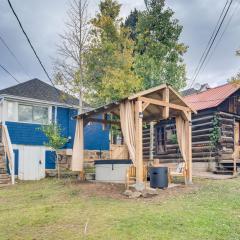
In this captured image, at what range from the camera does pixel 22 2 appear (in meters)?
11.5

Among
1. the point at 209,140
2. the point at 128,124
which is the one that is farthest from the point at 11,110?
the point at 209,140

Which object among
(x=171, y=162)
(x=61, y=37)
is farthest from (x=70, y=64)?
(x=171, y=162)

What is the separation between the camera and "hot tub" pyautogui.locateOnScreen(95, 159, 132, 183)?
13148 millimetres

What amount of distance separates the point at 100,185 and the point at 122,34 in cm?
1336

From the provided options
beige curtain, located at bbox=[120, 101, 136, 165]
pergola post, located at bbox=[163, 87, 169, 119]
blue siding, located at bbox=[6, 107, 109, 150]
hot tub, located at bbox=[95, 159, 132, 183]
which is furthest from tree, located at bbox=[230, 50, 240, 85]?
blue siding, located at bbox=[6, 107, 109, 150]

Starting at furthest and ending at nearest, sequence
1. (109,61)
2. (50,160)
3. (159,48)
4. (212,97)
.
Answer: (159,48), (109,61), (50,160), (212,97)

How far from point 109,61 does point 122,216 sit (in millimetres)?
14931

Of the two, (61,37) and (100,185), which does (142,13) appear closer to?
(61,37)

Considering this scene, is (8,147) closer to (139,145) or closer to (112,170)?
(112,170)

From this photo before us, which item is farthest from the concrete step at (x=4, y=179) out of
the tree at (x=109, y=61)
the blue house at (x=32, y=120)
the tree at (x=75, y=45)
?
the tree at (x=109, y=61)

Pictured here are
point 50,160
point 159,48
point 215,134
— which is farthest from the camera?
point 159,48

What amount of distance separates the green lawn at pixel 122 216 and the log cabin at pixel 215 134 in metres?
6.34

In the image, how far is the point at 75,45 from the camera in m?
19.2

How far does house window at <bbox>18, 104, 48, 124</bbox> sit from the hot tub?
6.56 meters
